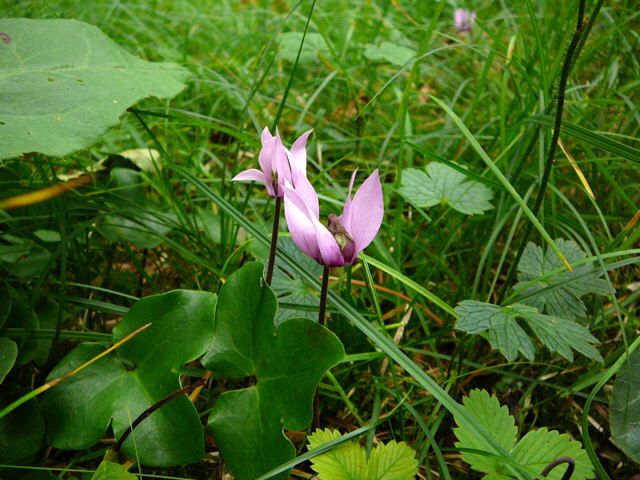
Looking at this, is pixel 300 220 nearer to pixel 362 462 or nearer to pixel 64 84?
pixel 362 462

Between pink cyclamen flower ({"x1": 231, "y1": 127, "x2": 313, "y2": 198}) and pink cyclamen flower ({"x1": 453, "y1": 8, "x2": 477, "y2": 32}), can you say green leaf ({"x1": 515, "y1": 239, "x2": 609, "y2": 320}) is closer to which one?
pink cyclamen flower ({"x1": 231, "y1": 127, "x2": 313, "y2": 198})

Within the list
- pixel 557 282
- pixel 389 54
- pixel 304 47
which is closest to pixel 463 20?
pixel 389 54

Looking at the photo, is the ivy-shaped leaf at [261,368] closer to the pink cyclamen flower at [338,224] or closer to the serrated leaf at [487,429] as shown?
the pink cyclamen flower at [338,224]

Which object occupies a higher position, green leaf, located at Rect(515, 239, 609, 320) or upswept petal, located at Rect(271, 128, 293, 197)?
upswept petal, located at Rect(271, 128, 293, 197)

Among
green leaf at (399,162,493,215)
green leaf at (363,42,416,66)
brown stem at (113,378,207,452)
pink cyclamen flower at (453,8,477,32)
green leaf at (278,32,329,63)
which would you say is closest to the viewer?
brown stem at (113,378,207,452)

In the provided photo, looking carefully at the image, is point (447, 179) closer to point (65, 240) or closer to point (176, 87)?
point (176, 87)

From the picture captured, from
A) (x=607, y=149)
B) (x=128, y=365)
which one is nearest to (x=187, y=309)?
(x=128, y=365)

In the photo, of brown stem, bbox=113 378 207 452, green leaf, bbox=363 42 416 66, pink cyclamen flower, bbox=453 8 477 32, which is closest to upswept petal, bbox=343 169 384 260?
brown stem, bbox=113 378 207 452
